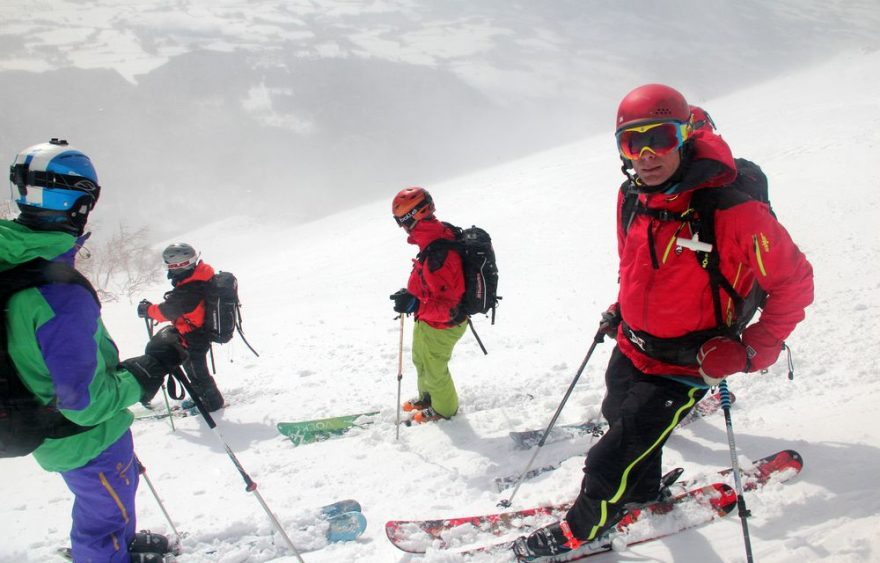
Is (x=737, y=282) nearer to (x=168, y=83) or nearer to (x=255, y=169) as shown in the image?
(x=255, y=169)

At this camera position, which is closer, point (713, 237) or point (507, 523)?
point (713, 237)

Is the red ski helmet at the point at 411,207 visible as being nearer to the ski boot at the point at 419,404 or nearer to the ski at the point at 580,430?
the ski boot at the point at 419,404

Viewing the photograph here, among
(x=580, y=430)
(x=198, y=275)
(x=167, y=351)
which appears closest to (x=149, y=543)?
(x=167, y=351)

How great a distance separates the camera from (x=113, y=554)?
292cm

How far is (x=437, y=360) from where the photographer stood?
4863 millimetres

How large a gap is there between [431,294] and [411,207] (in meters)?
0.81

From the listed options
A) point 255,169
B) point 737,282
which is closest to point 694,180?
point 737,282

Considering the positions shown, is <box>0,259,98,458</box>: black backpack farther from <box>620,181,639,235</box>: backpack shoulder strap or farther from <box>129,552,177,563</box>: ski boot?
<box>620,181,639,235</box>: backpack shoulder strap

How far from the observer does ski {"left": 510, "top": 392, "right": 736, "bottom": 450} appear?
4305 mm

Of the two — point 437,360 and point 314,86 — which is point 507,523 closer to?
point 437,360

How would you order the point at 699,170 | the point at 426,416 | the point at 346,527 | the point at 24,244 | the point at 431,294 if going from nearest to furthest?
1. the point at 24,244
2. the point at 699,170
3. the point at 346,527
4. the point at 431,294
5. the point at 426,416

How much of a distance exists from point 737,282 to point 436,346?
112 inches

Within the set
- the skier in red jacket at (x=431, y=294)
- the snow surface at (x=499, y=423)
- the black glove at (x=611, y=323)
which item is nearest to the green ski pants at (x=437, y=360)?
the skier in red jacket at (x=431, y=294)

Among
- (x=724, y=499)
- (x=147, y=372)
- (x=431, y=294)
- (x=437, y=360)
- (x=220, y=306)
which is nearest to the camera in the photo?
(x=147, y=372)
